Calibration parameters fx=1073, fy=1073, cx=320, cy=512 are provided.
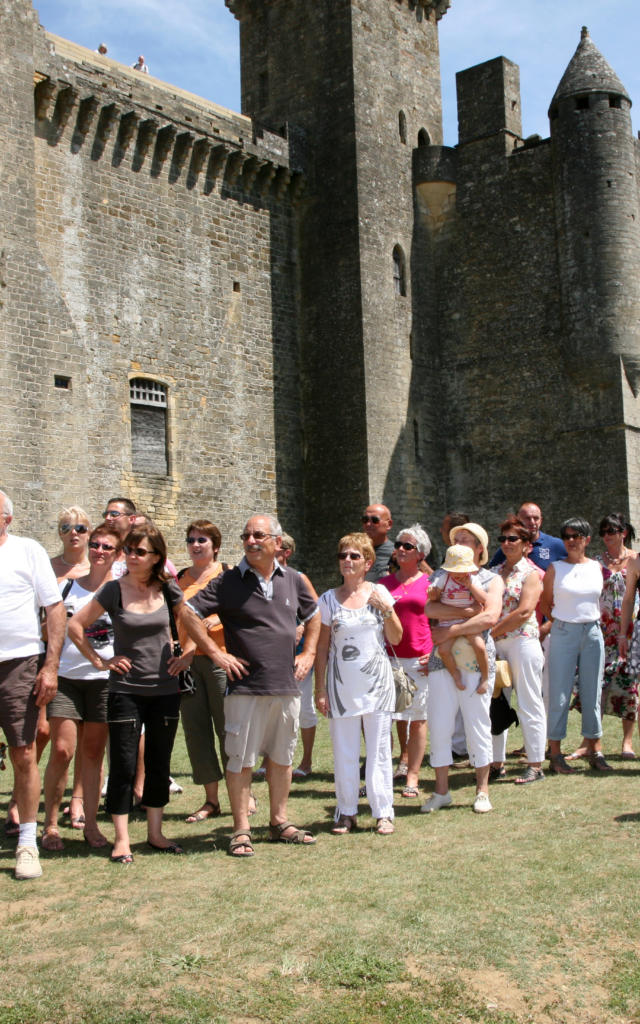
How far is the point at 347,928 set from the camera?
14.6ft

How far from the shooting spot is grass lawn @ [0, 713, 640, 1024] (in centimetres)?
378

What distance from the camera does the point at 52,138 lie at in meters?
17.7

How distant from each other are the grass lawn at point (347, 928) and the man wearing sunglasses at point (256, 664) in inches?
13.7

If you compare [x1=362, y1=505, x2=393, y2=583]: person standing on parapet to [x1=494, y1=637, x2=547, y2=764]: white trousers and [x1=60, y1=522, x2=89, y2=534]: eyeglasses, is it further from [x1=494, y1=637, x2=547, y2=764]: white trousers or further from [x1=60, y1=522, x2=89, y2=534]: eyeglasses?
[x1=60, y1=522, x2=89, y2=534]: eyeglasses

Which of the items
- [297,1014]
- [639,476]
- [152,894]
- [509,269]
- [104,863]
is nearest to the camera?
[297,1014]

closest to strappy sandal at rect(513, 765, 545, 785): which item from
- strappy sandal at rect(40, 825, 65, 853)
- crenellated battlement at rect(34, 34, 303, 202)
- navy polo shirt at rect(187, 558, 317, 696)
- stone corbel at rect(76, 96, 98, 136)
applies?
navy polo shirt at rect(187, 558, 317, 696)

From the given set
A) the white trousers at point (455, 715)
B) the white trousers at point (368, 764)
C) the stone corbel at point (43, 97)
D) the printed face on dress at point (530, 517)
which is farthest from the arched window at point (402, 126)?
the white trousers at point (368, 764)

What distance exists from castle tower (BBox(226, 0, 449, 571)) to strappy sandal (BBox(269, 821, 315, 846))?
14.5 meters

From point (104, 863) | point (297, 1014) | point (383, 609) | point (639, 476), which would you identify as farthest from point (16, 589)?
point (639, 476)

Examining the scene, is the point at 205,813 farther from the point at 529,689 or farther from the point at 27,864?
the point at 529,689

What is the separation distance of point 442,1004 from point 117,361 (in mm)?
15683

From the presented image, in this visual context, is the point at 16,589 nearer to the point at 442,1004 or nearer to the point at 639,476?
the point at 442,1004

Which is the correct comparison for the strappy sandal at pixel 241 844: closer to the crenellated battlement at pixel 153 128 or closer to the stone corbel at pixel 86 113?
the crenellated battlement at pixel 153 128

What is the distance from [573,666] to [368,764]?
241 cm
